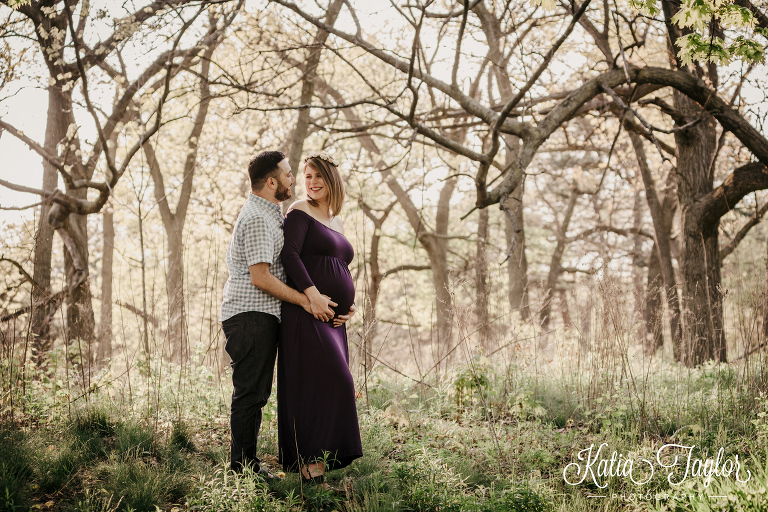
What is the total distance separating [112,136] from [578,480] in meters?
7.32

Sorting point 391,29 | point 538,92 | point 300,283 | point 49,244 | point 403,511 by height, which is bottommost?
point 403,511

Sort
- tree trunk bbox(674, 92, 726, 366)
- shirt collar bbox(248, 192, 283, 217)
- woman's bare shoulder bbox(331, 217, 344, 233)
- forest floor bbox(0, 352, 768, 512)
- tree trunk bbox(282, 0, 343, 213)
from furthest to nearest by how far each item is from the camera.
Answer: tree trunk bbox(282, 0, 343, 213), tree trunk bbox(674, 92, 726, 366), woman's bare shoulder bbox(331, 217, 344, 233), shirt collar bbox(248, 192, 283, 217), forest floor bbox(0, 352, 768, 512)

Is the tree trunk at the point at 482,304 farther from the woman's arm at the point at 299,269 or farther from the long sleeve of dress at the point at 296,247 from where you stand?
the long sleeve of dress at the point at 296,247

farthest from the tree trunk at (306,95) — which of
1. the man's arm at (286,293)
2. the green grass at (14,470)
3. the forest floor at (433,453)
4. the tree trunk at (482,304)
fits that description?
the green grass at (14,470)

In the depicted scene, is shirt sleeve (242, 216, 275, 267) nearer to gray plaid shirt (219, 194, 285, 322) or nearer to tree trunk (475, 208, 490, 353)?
gray plaid shirt (219, 194, 285, 322)

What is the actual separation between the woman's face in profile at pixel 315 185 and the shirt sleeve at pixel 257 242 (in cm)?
38

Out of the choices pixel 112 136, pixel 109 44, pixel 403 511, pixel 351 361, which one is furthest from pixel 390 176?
pixel 403 511

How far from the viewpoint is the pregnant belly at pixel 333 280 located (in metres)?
3.14

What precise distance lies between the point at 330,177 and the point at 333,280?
24.1 inches

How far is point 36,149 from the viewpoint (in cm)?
675

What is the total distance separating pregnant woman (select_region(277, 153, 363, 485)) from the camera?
9.86ft

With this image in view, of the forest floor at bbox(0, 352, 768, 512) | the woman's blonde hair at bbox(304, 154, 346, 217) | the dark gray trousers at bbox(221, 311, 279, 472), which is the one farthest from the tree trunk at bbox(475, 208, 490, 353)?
the dark gray trousers at bbox(221, 311, 279, 472)

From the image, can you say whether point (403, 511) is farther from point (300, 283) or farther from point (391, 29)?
point (391, 29)

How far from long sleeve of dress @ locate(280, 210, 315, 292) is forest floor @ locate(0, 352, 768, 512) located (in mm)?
1045
